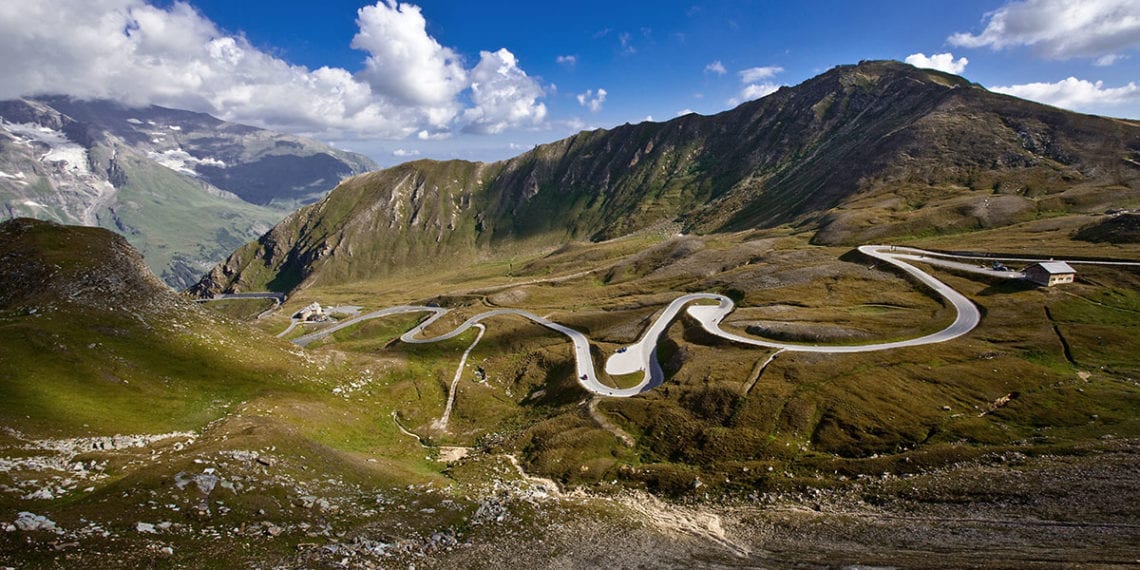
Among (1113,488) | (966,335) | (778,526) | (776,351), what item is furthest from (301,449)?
(966,335)

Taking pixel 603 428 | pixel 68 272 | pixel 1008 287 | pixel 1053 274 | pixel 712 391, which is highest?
pixel 68 272

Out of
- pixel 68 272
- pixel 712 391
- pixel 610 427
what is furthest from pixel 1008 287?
pixel 68 272

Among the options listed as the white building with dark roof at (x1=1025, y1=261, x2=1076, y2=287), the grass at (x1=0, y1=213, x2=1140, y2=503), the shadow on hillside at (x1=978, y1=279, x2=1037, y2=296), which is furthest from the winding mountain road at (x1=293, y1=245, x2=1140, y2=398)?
the white building with dark roof at (x1=1025, y1=261, x2=1076, y2=287)

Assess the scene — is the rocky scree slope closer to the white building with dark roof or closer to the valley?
the valley

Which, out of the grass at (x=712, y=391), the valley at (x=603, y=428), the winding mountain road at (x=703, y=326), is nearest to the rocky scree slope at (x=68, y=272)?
the valley at (x=603, y=428)

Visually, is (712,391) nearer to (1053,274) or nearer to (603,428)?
(603,428)

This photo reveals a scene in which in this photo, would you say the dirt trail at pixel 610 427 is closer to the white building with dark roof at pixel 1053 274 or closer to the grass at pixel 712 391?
the grass at pixel 712 391

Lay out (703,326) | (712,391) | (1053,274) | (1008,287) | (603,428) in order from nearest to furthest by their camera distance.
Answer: (603,428) < (712,391) < (1053,274) < (1008,287) < (703,326)
